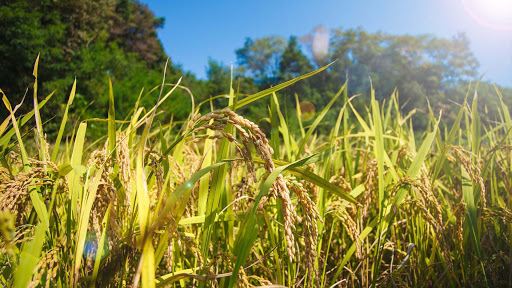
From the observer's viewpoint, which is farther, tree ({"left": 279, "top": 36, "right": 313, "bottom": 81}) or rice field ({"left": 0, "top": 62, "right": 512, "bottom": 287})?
tree ({"left": 279, "top": 36, "right": 313, "bottom": 81})

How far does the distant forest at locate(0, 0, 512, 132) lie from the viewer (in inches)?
467

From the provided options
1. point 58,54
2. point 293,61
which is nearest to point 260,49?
point 293,61

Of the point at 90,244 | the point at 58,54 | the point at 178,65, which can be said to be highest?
the point at 178,65

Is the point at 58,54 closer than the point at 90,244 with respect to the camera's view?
No

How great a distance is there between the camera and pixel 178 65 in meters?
25.4

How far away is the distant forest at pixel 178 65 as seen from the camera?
11867 millimetres

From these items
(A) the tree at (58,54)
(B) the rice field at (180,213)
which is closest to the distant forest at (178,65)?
(A) the tree at (58,54)

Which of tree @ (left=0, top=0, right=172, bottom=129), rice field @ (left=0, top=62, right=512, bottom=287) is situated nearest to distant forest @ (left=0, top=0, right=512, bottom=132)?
tree @ (left=0, top=0, right=172, bottom=129)

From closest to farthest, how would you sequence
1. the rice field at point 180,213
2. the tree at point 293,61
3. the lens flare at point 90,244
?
1. the rice field at point 180,213
2. the lens flare at point 90,244
3. the tree at point 293,61

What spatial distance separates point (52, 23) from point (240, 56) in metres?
20.6

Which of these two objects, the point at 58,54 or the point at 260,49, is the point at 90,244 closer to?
→ the point at 58,54

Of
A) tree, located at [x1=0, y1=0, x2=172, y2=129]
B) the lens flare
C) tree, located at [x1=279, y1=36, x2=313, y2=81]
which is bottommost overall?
the lens flare

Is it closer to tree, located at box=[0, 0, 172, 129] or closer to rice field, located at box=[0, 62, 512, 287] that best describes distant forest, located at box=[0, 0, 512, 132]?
tree, located at box=[0, 0, 172, 129]

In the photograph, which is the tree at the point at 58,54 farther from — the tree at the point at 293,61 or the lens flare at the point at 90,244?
the tree at the point at 293,61
